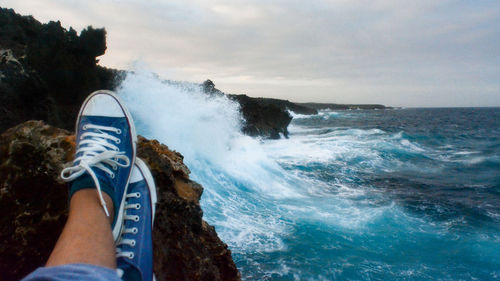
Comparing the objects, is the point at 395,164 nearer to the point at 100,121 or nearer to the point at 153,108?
the point at 153,108

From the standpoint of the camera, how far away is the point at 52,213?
1.60m

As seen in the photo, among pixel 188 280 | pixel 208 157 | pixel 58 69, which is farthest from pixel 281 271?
pixel 58 69

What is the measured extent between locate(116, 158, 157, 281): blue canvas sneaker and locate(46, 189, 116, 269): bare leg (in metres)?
0.12

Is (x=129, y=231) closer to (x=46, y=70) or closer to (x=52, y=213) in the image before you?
(x=52, y=213)

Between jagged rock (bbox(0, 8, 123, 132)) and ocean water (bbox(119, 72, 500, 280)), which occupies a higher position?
jagged rock (bbox(0, 8, 123, 132))

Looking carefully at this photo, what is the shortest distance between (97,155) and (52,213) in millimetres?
369

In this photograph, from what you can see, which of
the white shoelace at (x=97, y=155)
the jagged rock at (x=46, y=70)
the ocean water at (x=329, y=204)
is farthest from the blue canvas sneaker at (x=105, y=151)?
the jagged rock at (x=46, y=70)

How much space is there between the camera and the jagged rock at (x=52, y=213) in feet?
5.01

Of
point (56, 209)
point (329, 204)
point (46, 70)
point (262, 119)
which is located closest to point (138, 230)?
point (56, 209)

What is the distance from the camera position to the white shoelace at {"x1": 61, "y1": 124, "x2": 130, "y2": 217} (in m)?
1.53

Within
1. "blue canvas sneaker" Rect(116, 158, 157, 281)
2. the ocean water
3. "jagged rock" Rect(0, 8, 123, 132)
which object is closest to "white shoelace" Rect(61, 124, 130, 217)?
"blue canvas sneaker" Rect(116, 158, 157, 281)

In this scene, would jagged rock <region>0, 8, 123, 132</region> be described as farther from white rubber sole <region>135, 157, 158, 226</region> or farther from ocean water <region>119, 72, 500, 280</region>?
white rubber sole <region>135, 157, 158, 226</region>

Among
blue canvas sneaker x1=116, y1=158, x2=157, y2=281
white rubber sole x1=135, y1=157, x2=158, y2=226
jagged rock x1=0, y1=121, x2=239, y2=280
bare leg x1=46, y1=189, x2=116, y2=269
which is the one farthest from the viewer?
white rubber sole x1=135, y1=157, x2=158, y2=226

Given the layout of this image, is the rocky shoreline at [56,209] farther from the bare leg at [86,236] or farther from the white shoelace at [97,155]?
the bare leg at [86,236]
